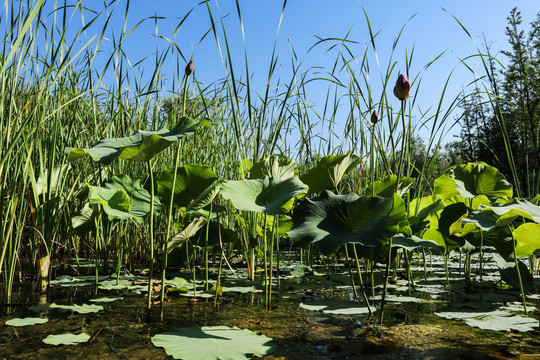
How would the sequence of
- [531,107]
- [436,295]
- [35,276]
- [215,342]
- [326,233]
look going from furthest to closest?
[531,107], [35,276], [436,295], [326,233], [215,342]

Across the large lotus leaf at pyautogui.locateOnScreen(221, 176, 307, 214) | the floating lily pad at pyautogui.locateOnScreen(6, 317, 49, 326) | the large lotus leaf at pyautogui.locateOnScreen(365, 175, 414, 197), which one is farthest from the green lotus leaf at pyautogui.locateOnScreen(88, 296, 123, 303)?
the large lotus leaf at pyautogui.locateOnScreen(365, 175, 414, 197)

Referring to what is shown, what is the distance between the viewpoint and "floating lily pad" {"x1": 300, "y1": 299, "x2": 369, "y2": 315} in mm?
1020

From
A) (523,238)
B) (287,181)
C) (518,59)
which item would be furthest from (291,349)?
(518,59)

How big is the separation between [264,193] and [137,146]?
0.40m

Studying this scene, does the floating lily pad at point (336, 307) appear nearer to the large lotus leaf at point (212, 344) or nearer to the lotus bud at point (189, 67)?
the large lotus leaf at point (212, 344)

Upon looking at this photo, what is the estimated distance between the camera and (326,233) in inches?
37.1

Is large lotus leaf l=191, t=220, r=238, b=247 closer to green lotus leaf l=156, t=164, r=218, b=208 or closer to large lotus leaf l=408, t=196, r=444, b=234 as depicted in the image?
green lotus leaf l=156, t=164, r=218, b=208

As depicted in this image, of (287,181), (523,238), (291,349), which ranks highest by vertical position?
(287,181)

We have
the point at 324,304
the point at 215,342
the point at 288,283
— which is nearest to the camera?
the point at 215,342

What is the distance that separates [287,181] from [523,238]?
63cm

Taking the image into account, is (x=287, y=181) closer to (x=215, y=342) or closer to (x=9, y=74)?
(x=215, y=342)

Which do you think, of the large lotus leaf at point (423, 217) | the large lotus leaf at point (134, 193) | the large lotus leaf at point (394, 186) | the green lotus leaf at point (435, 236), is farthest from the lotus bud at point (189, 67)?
the green lotus leaf at point (435, 236)

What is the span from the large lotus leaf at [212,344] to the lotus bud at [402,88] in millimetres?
744

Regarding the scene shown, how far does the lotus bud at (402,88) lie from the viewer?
1.05 m
